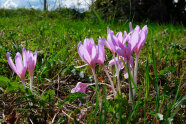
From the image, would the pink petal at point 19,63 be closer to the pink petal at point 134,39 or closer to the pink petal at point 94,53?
the pink petal at point 94,53

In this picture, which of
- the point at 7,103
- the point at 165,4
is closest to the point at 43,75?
the point at 7,103

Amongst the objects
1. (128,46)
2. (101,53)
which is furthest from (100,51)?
(128,46)

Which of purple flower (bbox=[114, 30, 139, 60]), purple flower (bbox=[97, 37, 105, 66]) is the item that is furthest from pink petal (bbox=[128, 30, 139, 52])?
purple flower (bbox=[97, 37, 105, 66])

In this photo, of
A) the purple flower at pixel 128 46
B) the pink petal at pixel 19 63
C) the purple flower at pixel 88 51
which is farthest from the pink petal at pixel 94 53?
the pink petal at pixel 19 63

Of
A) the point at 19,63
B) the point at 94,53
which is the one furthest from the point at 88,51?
the point at 19,63

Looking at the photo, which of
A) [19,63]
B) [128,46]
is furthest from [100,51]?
[19,63]

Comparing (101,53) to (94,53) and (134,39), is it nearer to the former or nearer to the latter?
(94,53)

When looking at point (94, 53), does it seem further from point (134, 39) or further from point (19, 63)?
point (19, 63)

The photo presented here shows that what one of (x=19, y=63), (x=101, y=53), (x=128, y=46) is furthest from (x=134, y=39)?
(x=19, y=63)

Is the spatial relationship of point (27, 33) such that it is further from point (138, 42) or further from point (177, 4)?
point (177, 4)

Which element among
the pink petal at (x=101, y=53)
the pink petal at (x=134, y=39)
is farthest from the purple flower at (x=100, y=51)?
the pink petal at (x=134, y=39)

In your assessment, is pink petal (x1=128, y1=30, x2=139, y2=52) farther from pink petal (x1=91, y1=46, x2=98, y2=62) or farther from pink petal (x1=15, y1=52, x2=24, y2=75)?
pink petal (x1=15, y1=52, x2=24, y2=75)

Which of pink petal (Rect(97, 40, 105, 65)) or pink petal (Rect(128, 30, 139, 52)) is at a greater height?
pink petal (Rect(128, 30, 139, 52))

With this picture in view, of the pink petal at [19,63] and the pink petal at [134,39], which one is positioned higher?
the pink petal at [134,39]
